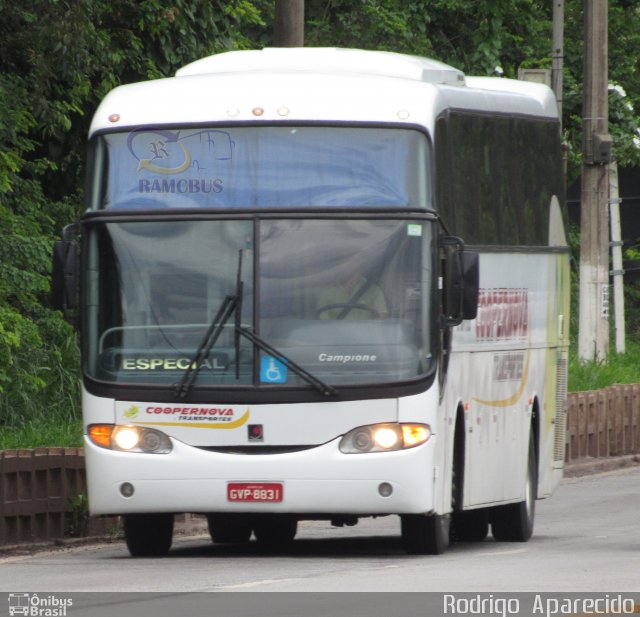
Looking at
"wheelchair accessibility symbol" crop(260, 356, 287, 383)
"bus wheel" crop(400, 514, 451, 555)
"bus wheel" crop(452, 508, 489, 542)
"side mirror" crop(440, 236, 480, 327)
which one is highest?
"side mirror" crop(440, 236, 480, 327)

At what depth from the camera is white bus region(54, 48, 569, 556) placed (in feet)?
45.9

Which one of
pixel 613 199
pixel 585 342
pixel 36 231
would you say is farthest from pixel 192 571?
pixel 613 199

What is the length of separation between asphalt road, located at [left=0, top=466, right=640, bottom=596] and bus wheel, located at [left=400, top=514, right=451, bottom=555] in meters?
0.13

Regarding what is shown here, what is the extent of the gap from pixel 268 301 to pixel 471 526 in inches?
A: 167

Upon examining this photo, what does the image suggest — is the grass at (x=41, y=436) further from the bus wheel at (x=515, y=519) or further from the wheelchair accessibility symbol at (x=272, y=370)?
Result: the wheelchair accessibility symbol at (x=272, y=370)

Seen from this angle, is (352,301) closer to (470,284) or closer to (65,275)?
(470,284)

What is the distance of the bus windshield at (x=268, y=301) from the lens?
1403cm

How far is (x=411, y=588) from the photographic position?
1173cm

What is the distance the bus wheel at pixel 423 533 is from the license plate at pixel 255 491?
3.88 feet

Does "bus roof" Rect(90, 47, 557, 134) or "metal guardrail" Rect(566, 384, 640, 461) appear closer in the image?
"bus roof" Rect(90, 47, 557, 134)

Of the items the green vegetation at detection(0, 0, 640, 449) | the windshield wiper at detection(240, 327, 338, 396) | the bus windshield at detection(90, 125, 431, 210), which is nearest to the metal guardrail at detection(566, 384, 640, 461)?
the green vegetation at detection(0, 0, 640, 449)

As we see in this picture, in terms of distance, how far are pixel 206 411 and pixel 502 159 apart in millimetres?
3819

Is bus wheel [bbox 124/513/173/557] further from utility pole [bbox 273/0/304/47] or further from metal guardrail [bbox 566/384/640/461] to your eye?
metal guardrail [bbox 566/384/640/461]

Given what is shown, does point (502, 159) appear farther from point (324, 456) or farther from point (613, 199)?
point (613, 199)
